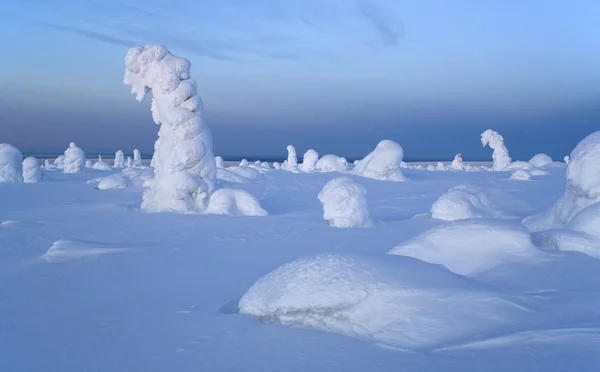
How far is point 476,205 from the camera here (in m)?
13.2

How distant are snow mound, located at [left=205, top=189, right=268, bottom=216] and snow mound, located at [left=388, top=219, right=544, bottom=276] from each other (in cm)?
724

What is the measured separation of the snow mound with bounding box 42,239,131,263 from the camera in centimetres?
786

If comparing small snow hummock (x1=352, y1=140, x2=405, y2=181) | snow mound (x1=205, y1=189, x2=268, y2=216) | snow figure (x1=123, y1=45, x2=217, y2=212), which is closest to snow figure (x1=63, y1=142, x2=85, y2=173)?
small snow hummock (x1=352, y1=140, x2=405, y2=181)

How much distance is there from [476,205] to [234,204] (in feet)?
20.2

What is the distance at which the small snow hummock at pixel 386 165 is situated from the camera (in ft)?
81.1

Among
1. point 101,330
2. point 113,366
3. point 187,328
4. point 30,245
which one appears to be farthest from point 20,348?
point 30,245

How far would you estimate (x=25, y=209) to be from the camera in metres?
14.8

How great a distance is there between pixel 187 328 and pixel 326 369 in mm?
1532

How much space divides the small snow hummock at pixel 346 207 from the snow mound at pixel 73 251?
467 centimetres

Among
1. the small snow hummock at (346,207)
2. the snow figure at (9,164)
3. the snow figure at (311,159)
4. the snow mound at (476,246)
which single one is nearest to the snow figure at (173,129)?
the small snow hummock at (346,207)

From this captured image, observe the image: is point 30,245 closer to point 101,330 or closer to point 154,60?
point 101,330

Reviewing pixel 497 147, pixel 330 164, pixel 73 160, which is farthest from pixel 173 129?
pixel 497 147

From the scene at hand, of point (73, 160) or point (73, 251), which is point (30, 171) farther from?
point (73, 251)

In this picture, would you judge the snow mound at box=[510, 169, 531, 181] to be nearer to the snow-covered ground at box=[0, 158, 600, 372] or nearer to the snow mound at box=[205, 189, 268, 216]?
the snow mound at box=[205, 189, 268, 216]
